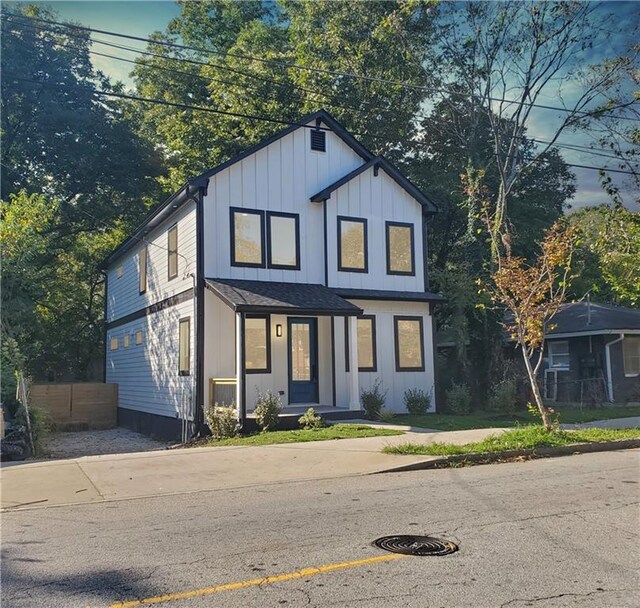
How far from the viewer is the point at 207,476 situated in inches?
383

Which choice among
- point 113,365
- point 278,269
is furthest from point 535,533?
point 113,365

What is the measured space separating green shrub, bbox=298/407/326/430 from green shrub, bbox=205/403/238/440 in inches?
62.8

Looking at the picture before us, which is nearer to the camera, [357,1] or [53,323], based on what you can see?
[357,1]

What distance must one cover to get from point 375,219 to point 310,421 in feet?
24.0

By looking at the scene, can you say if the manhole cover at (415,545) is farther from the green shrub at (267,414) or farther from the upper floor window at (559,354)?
the upper floor window at (559,354)

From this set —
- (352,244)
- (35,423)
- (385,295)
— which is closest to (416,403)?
(385,295)

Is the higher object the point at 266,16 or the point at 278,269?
the point at 266,16

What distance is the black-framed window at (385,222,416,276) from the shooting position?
65.3 feet

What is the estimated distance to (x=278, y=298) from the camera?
1616cm

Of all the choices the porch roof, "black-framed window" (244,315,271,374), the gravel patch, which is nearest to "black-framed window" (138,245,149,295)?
the gravel patch

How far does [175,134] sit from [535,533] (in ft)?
88.8

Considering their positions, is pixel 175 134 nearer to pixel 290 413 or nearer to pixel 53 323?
pixel 53 323

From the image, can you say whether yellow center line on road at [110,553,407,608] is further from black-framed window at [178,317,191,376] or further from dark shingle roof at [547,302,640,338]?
dark shingle roof at [547,302,640,338]

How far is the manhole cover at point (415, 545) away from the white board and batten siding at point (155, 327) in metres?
11.7
